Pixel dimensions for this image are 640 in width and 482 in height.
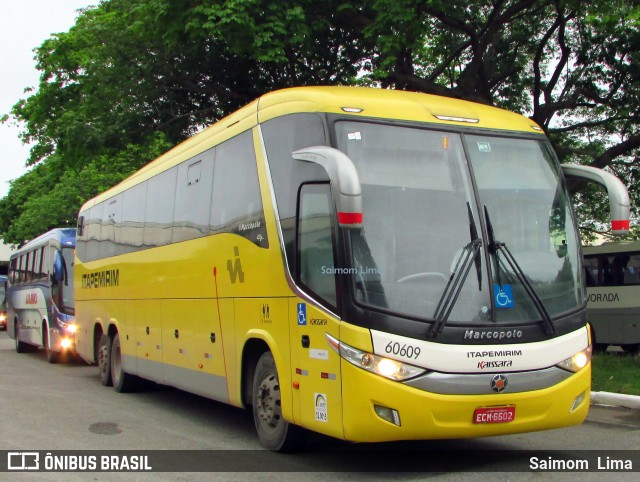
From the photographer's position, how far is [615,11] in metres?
12.2

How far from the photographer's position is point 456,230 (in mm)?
6891

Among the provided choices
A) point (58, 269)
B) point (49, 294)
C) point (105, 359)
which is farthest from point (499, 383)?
point (49, 294)

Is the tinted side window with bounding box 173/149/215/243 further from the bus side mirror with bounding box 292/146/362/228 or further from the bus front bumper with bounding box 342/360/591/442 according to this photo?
the bus front bumper with bounding box 342/360/591/442

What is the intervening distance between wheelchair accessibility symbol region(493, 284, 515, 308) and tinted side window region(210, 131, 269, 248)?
230 cm

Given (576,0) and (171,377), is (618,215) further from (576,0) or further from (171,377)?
(576,0)

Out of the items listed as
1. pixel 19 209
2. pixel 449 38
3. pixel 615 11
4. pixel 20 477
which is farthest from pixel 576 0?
pixel 19 209

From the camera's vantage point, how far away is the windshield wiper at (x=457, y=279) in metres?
6.50

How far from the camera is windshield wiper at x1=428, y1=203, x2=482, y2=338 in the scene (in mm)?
6500

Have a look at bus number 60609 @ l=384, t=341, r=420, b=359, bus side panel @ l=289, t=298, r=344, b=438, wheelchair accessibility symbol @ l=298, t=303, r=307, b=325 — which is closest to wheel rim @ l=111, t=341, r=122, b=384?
bus side panel @ l=289, t=298, r=344, b=438

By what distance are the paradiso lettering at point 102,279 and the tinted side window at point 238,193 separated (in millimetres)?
4925

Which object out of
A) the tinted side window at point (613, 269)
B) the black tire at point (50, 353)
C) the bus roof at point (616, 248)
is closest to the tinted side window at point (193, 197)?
the black tire at point (50, 353)

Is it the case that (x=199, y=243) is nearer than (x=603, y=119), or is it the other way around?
(x=199, y=243)

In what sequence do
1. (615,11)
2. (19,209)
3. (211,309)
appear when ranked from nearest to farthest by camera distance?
(211,309), (615,11), (19,209)

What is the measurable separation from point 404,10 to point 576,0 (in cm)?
304
